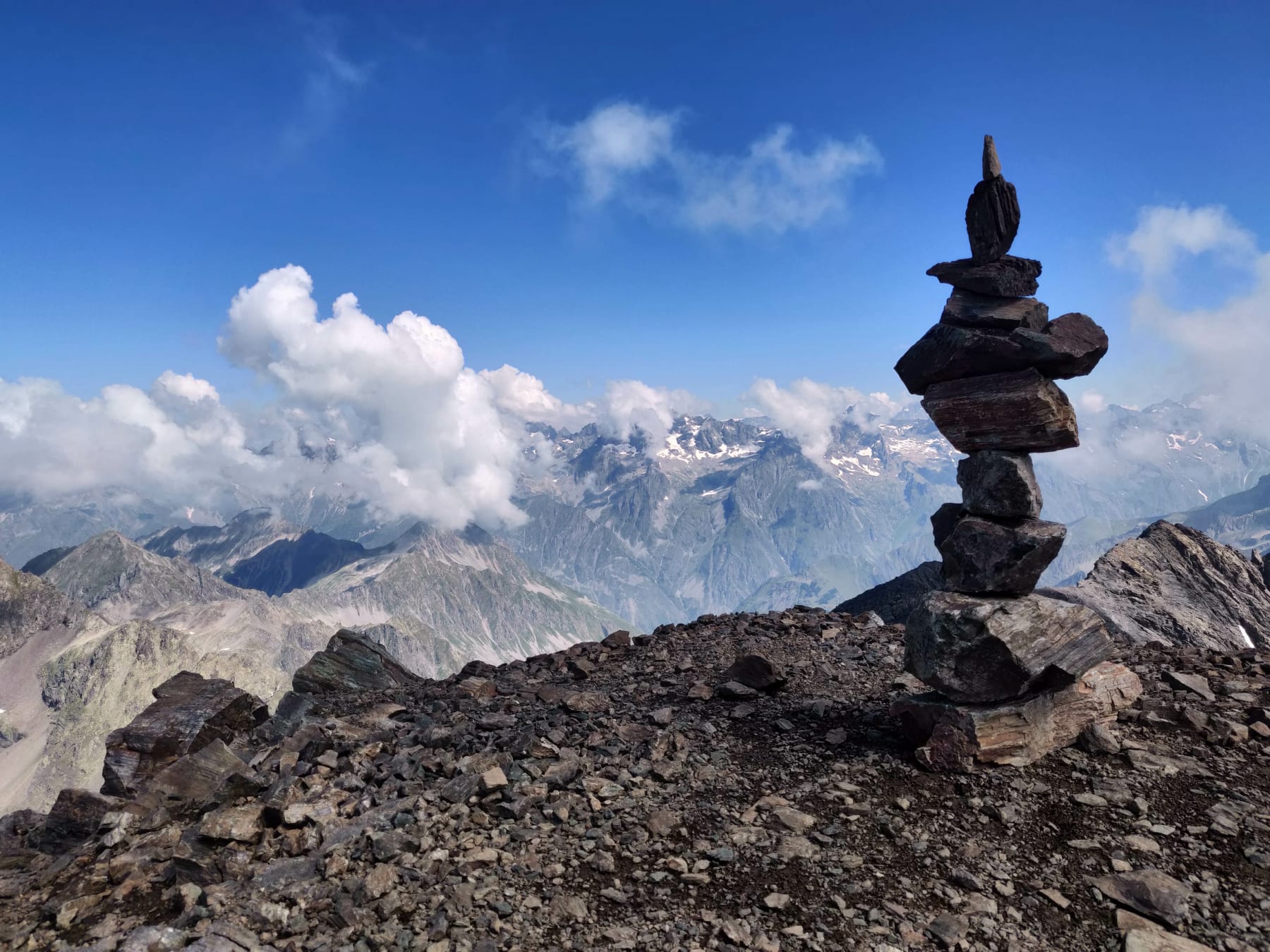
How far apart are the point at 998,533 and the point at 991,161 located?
1094cm

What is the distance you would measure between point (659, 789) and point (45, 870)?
44.0 feet

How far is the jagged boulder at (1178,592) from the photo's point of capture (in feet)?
108

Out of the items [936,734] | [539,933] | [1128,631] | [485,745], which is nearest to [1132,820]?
[936,734]

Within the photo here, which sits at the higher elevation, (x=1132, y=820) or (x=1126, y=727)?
(x=1126, y=727)

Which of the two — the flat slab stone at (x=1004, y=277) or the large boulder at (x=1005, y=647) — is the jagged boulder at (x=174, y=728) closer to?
the large boulder at (x=1005, y=647)

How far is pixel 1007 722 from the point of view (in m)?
16.6

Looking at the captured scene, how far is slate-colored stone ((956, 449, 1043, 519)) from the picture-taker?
19031 millimetres

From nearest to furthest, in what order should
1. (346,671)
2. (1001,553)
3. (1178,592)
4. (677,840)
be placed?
1. (677,840)
2. (1001,553)
3. (346,671)
4. (1178,592)

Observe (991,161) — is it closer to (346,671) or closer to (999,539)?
(999,539)

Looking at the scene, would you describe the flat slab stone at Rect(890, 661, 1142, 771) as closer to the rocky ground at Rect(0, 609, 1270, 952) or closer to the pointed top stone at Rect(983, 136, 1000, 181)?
the rocky ground at Rect(0, 609, 1270, 952)

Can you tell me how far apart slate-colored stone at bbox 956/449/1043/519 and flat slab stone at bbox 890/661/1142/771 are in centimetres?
446

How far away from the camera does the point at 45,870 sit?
49.0ft

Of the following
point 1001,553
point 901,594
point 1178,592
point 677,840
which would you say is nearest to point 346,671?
point 677,840

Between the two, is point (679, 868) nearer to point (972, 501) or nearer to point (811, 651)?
point (972, 501)
